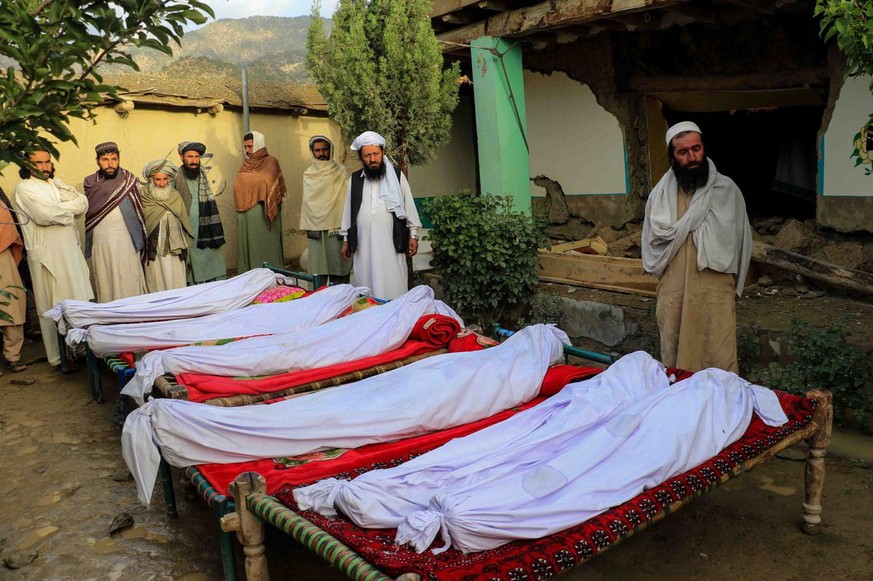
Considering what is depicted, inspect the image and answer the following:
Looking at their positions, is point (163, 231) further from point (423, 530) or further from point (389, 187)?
point (423, 530)

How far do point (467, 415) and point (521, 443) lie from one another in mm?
717

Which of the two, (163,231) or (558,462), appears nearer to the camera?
(558,462)

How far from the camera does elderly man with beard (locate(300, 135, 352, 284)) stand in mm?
7402

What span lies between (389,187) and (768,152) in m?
6.11

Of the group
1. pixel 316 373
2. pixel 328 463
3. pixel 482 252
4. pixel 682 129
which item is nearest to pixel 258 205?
pixel 482 252

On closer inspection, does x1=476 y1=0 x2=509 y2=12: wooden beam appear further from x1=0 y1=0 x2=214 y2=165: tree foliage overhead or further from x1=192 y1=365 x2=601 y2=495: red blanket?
x1=0 y1=0 x2=214 y2=165: tree foliage overhead

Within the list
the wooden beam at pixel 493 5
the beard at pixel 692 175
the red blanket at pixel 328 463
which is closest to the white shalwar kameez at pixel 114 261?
the wooden beam at pixel 493 5

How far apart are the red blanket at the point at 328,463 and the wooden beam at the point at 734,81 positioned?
15.4 feet

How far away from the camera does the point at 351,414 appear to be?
3.39 m

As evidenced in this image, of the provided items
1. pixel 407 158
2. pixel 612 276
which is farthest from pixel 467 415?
pixel 407 158

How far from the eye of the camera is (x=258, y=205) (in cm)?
765

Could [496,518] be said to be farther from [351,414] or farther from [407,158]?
[407,158]

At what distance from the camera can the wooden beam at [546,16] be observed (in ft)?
18.3

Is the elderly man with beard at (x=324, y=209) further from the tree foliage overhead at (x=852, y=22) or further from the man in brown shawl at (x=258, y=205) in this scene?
the tree foliage overhead at (x=852, y=22)
